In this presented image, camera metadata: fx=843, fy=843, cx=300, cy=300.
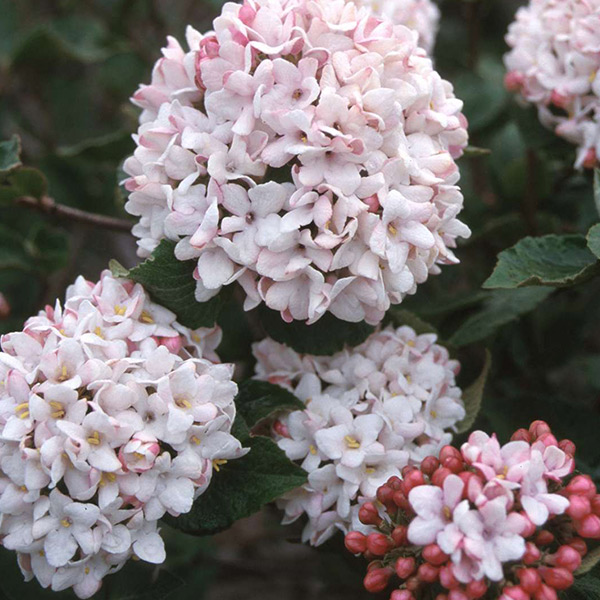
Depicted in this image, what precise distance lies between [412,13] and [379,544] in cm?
98

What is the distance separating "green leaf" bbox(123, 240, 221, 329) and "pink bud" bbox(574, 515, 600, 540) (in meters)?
0.50

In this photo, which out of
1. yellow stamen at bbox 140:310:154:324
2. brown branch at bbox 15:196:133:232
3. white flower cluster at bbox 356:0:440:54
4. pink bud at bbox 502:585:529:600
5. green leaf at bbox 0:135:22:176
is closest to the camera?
pink bud at bbox 502:585:529:600

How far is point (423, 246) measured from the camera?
38.8 inches

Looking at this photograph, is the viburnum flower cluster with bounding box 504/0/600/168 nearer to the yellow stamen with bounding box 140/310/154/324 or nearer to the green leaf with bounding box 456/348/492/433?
the green leaf with bounding box 456/348/492/433

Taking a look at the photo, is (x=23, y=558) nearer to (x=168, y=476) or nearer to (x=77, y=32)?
(x=168, y=476)

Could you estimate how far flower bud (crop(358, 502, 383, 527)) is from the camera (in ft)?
3.25

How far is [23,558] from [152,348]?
0.29 m

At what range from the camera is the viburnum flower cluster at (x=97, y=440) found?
0.93 metres

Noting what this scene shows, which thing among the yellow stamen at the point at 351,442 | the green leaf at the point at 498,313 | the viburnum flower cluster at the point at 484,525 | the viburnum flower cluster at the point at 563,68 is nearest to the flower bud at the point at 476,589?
the viburnum flower cluster at the point at 484,525

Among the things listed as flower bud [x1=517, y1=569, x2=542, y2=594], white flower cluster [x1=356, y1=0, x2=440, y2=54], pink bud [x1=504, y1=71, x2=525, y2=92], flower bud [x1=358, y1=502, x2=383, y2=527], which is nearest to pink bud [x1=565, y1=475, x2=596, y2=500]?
flower bud [x1=517, y1=569, x2=542, y2=594]

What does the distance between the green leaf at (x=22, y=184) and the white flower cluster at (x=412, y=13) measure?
0.60 m

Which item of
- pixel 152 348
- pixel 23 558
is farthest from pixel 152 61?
pixel 23 558

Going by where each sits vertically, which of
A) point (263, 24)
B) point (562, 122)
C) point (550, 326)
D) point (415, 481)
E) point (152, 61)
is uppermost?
point (263, 24)

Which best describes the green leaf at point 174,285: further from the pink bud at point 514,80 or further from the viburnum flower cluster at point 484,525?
the pink bud at point 514,80
